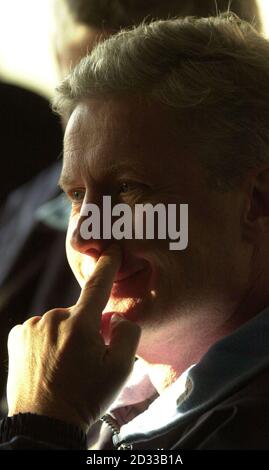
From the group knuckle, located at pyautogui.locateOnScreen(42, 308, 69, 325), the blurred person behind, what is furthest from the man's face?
the blurred person behind

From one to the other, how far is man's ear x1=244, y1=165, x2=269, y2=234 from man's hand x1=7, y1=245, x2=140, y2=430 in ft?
0.79

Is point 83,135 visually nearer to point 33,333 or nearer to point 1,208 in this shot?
point 33,333

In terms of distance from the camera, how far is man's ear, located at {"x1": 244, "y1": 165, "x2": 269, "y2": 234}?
1179mm

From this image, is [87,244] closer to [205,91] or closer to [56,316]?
[56,316]

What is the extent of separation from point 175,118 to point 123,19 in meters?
0.55

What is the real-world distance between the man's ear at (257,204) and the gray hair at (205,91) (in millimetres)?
20

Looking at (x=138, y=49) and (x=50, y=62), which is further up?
(x=50, y=62)

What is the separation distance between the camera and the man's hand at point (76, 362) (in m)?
1.00

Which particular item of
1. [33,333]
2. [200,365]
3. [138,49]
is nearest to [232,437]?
[200,365]

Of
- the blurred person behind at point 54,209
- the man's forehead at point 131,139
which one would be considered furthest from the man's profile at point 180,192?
the blurred person behind at point 54,209

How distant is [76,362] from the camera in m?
1.01

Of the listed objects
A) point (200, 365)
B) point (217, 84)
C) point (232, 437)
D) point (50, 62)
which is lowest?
point (232, 437)

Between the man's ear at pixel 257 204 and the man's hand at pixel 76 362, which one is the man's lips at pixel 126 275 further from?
the man's ear at pixel 257 204

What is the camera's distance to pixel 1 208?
5.45 feet
